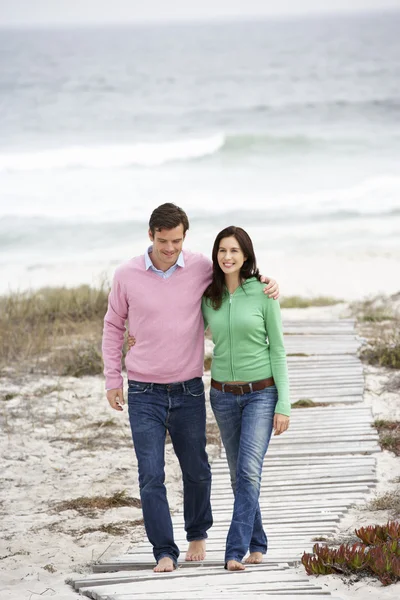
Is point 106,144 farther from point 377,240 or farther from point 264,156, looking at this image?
point 377,240

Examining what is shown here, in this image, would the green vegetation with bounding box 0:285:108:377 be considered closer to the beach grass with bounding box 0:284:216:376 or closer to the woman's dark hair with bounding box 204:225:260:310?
the beach grass with bounding box 0:284:216:376

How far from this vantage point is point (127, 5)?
64.0 meters

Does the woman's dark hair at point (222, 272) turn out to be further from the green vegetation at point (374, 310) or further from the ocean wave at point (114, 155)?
the ocean wave at point (114, 155)

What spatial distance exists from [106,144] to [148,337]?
35.7 metres

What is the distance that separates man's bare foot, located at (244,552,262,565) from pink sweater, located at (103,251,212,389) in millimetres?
914

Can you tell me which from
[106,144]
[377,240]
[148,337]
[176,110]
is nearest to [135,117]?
[176,110]

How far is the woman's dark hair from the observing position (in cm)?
441

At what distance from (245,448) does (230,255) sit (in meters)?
0.90

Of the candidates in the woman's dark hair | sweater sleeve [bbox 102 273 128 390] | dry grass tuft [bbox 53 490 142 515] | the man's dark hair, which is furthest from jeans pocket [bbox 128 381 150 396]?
dry grass tuft [bbox 53 490 142 515]

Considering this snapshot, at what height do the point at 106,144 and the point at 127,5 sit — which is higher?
the point at 127,5

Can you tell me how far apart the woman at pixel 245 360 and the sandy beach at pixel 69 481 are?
2.09ft

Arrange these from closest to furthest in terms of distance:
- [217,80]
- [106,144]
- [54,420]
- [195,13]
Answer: [54,420], [106,144], [217,80], [195,13]

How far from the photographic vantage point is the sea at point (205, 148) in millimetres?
27859

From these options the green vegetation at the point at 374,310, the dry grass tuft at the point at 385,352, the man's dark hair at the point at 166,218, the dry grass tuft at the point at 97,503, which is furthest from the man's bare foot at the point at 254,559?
the green vegetation at the point at 374,310
